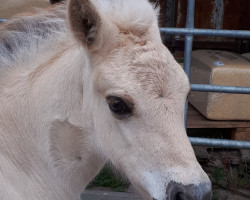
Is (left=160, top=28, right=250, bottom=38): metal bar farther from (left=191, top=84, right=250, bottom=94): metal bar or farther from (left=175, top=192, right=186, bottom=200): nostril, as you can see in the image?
(left=175, top=192, right=186, bottom=200): nostril

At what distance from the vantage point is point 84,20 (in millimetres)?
2006

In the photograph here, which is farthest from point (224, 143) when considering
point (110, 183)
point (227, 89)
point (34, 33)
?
point (34, 33)

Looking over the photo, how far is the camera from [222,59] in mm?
5141

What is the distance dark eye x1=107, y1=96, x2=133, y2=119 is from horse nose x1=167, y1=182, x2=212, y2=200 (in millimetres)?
406

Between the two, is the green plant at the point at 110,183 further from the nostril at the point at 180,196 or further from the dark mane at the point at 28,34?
the nostril at the point at 180,196

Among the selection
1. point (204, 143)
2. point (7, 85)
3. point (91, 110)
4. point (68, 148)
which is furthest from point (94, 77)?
point (204, 143)

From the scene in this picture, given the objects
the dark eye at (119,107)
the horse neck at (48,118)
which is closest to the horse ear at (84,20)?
the horse neck at (48,118)

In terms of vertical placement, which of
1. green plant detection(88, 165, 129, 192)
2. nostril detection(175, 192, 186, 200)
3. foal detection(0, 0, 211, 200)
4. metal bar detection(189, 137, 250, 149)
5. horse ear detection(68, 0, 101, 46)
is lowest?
green plant detection(88, 165, 129, 192)

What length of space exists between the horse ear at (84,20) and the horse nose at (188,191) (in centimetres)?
86

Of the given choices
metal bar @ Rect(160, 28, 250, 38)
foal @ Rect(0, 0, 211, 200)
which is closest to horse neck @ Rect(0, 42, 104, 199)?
foal @ Rect(0, 0, 211, 200)

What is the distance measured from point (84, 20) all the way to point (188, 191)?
3.30ft

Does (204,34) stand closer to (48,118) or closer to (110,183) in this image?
(48,118)

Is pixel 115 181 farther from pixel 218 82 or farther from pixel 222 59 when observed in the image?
pixel 222 59

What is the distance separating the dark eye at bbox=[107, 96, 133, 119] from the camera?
189cm
